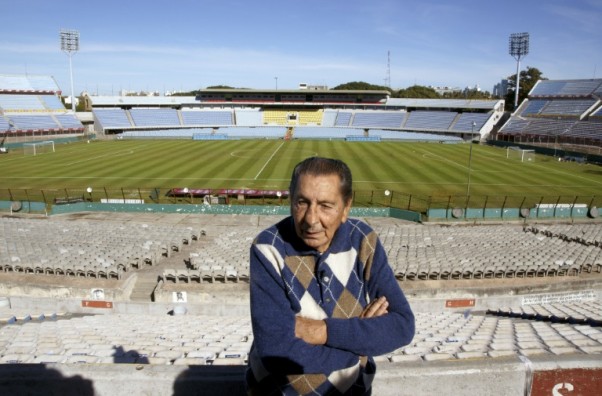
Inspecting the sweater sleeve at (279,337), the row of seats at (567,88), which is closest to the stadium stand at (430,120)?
the row of seats at (567,88)

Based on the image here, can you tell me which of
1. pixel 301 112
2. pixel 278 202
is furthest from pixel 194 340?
pixel 301 112

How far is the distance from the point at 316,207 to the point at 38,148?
218 feet

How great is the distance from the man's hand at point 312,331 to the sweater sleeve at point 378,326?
3 centimetres

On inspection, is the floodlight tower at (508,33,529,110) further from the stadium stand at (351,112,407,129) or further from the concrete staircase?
the concrete staircase

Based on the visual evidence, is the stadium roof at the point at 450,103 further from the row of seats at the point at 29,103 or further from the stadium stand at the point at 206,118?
the row of seats at the point at 29,103

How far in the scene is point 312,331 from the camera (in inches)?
86.6

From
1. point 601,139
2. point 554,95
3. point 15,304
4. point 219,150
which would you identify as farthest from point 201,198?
point 554,95

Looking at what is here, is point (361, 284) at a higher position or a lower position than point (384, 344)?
higher

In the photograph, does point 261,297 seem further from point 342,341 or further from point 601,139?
point 601,139

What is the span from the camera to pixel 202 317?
36.5 ft

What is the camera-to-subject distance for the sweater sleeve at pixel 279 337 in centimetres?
219

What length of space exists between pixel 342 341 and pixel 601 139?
228 ft

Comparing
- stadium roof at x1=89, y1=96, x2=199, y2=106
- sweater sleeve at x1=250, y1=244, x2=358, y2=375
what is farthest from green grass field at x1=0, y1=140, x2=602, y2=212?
stadium roof at x1=89, y1=96, x2=199, y2=106

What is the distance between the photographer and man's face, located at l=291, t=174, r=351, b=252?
2.32 m
